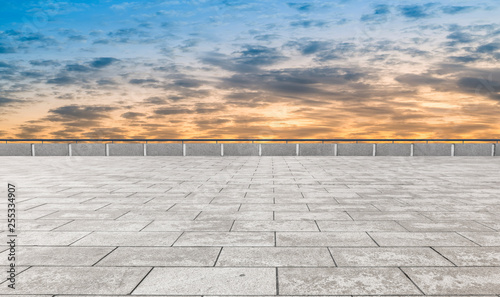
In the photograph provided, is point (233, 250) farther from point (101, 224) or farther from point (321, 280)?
point (101, 224)

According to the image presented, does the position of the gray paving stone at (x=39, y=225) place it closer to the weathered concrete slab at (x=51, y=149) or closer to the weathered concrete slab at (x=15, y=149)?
the weathered concrete slab at (x=51, y=149)

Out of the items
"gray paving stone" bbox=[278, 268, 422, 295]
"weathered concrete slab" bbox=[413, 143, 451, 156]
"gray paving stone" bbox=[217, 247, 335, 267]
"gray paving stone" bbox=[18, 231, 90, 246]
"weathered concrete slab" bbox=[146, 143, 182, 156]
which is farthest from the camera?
"weathered concrete slab" bbox=[146, 143, 182, 156]

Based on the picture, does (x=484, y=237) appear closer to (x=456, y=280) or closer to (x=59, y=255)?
(x=456, y=280)

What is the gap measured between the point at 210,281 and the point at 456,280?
257cm

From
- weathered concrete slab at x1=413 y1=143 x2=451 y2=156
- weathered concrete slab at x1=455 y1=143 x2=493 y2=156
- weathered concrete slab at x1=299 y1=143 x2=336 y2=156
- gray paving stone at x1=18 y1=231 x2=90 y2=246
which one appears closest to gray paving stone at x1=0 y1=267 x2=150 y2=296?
gray paving stone at x1=18 y1=231 x2=90 y2=246

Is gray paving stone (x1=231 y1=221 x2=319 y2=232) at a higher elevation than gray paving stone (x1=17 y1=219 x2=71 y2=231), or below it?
below

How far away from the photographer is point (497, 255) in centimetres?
459

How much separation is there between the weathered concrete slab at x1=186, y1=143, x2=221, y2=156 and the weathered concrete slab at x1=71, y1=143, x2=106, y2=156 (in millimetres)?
5977

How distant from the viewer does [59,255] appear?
4625 millimetres

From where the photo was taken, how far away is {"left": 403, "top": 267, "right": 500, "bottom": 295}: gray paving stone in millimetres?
3584

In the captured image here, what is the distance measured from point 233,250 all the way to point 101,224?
2707mm

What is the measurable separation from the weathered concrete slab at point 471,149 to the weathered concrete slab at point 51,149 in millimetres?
26617

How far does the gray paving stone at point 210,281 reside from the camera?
140 inches

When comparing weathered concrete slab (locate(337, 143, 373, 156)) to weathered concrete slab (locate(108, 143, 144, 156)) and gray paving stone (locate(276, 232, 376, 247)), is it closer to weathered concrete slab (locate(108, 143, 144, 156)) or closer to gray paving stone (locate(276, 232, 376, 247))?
weathered concrete slab (locate(108, 143, 144, 156))
